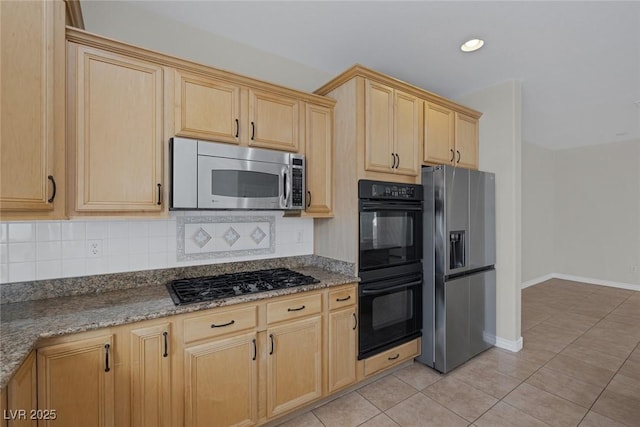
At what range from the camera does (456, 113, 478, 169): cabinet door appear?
293cm

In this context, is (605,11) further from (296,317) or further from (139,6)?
(139,6)

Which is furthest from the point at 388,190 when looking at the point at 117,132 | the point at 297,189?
the point at 117,132

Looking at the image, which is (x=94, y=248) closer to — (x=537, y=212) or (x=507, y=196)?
(x=507, y=196)

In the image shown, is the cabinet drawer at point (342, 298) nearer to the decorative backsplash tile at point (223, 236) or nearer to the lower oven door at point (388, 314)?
the lower oven door at point (388, 314)

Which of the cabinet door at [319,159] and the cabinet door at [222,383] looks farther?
the cabinet door at [319,159]

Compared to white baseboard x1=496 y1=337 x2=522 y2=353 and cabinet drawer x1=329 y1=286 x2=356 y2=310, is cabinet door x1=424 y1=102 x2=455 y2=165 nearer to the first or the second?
cabinet drawer x1=329 y1=286 x2=356 y2=310

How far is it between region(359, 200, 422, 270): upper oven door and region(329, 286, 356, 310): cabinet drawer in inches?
8.0

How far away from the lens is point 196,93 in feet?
6.05

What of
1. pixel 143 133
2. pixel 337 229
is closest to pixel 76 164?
pixel 143 133

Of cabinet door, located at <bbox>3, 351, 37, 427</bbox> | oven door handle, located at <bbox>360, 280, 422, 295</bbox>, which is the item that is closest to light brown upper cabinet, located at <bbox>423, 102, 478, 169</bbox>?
oven door handle, located at <bbox>360, 280, 422, 295</bbox>

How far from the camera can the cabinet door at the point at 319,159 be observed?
230cm

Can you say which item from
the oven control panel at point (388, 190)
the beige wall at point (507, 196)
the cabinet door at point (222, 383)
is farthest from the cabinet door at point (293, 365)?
the beige wall at point (507, 196)

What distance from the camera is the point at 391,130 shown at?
7.84ft

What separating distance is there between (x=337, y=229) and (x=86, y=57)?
1907mm
